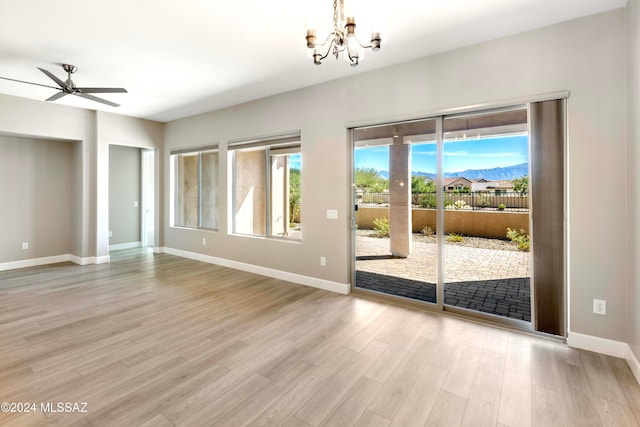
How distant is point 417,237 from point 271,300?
201 centimetres

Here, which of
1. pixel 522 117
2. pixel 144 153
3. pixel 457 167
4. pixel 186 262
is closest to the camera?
pixel 522 117

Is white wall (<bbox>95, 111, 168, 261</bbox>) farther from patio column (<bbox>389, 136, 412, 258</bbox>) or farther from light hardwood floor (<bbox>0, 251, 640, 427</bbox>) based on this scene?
patio column (<bbox>389, 136, 412, 258</bbox>)

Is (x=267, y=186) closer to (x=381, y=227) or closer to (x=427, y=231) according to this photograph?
(x=381, y=227)

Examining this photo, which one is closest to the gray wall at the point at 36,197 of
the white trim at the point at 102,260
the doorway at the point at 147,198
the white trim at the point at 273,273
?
the white trim at the point at 102,260

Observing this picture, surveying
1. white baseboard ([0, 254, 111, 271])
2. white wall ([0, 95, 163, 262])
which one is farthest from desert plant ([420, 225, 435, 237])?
white baseboard ([0, 254, 111, 271])

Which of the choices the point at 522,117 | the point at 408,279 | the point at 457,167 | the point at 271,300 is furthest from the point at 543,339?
the point at 271,300

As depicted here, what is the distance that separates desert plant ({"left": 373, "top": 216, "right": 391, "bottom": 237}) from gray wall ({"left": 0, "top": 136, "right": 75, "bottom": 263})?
19.1 ft

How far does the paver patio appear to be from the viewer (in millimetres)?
3152

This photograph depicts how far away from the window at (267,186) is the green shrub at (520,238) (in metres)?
2.85

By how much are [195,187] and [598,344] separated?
6606 millimetres

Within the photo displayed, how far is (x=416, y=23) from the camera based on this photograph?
8.92 feet

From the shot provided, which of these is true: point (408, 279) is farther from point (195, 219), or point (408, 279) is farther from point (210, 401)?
point (195, 219)

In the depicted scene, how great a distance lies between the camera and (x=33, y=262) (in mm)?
5539

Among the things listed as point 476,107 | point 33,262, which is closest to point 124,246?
point 33,262
